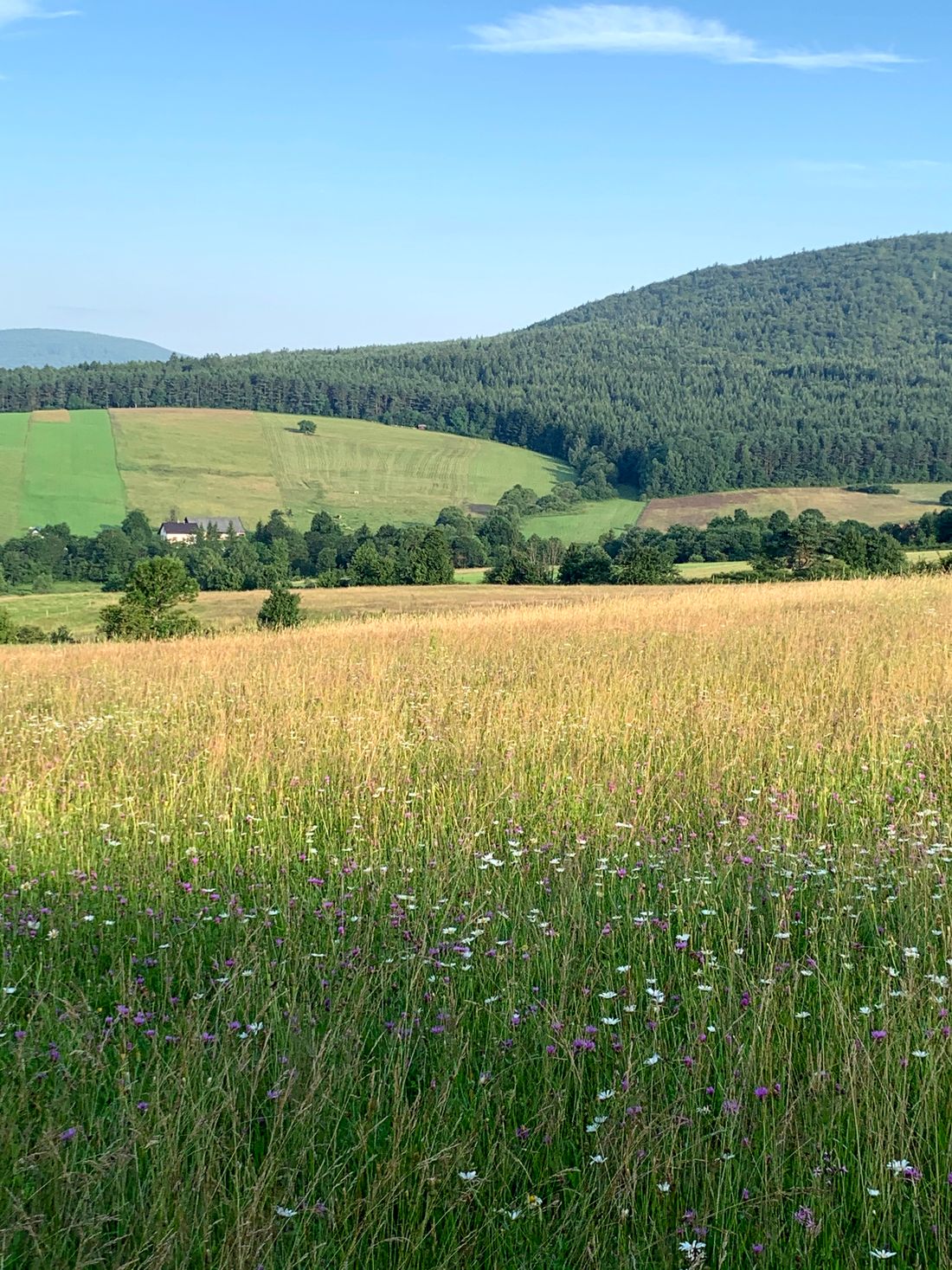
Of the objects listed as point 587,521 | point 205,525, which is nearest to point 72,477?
point 205,525

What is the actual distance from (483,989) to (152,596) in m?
39.7

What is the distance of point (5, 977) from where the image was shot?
3924 mm

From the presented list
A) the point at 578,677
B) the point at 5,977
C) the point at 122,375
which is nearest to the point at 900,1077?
the point at 5,977

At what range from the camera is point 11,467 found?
11012cm

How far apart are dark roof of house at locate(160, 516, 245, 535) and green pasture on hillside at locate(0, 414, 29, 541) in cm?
1410

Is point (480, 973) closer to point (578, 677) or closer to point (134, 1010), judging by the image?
point (134, 1010)

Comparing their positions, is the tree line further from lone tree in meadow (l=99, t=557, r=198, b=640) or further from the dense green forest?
the dense green forest

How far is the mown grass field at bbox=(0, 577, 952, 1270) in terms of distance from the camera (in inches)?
101

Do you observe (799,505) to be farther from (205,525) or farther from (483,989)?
(483,989)

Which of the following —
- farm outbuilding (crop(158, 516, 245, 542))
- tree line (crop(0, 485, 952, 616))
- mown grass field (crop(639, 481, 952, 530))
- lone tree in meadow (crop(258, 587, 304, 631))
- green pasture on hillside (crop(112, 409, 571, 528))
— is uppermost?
green pasture on hillside (crop(112, 409, 571, 528))

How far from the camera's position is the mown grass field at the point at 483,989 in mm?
2553

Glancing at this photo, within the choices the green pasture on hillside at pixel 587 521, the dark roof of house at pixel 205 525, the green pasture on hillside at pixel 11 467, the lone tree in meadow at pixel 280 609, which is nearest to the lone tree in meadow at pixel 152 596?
the lone tree in meadow at pixel 280 609

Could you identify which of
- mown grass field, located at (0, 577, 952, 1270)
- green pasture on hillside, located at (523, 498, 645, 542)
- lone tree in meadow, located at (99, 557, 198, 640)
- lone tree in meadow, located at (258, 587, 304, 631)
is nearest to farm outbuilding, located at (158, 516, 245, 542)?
green pasture on hillside, located at (523, 498, 645, 542)

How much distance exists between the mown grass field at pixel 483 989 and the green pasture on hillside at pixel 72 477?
97.8 meters
